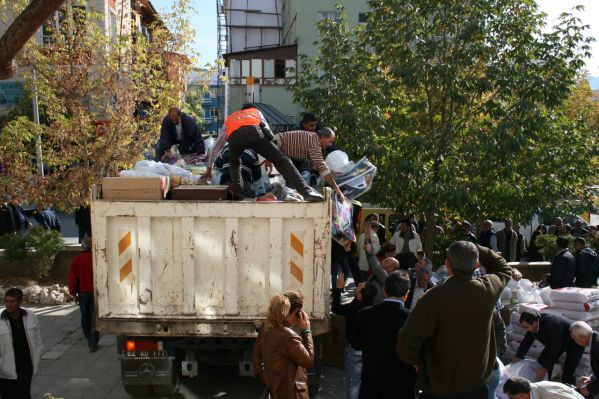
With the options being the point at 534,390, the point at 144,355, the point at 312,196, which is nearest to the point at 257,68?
the point at 312,196

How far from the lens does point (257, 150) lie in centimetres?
655

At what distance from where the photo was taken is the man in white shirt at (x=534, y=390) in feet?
16.0

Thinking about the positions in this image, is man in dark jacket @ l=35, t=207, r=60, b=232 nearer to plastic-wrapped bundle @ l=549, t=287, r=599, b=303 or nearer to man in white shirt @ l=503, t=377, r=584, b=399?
plastic-wrapped bundle @ l=549, t=287, r=599, b=303

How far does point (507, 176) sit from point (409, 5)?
305 cm

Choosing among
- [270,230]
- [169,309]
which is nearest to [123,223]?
[169,309]

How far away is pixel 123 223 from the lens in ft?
18.2

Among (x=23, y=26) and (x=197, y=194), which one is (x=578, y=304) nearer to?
(x=197, y=194)

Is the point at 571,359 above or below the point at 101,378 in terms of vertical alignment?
above

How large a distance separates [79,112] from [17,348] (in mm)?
6296

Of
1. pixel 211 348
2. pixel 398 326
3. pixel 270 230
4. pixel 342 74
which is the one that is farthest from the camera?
pixel 342 74

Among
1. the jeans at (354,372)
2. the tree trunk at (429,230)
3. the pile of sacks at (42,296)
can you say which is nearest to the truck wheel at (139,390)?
the jeans at (354,372)

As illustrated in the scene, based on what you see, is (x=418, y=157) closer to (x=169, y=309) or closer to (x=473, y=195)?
(x=473, y=195)

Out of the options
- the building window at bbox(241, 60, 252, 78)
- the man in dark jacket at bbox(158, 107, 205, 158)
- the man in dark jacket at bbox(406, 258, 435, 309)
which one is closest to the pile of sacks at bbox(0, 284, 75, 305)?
the man in dark jacket at bbox(158, 107, 205, 158)

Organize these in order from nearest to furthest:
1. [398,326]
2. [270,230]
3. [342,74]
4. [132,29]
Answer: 1. [398,326]
2. [270,230]
3. [342,74]
4. [132,29]
